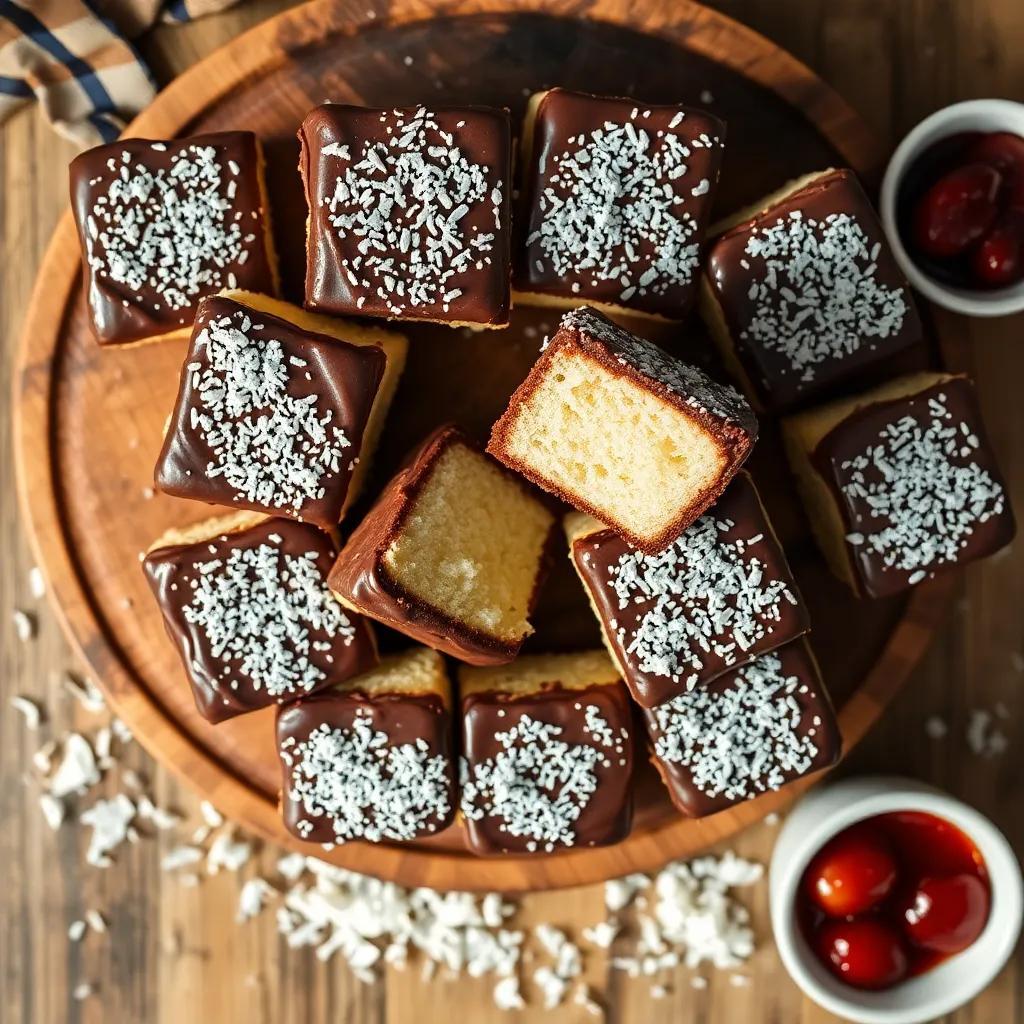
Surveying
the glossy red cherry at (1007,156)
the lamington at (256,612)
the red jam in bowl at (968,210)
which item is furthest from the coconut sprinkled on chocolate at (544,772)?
the glossy red cherry at (1007,156)

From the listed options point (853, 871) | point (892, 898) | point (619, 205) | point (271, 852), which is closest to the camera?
point (619, 205)

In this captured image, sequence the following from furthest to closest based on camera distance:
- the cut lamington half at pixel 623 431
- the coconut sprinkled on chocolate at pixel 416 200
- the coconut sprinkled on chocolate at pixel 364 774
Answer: the coconut sprinkled on chocolate at pixel 364 774
the coconut sprinkled on chocolate at pixel 416 200
the cut lamington half at pixel 623 431

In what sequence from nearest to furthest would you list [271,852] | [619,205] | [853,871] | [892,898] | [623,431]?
[623,431]
[619,205]
[853,871]
[892,898]
[271,852]

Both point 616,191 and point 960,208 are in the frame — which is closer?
point 616,191

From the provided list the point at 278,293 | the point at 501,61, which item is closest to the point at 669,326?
the point at 501,61

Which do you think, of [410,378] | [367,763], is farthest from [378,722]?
[410,378]

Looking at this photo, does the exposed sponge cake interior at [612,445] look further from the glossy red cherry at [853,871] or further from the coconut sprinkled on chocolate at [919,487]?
the glossy red cherry at [853,871]

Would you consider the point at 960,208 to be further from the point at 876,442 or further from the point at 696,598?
the point at 696,598
